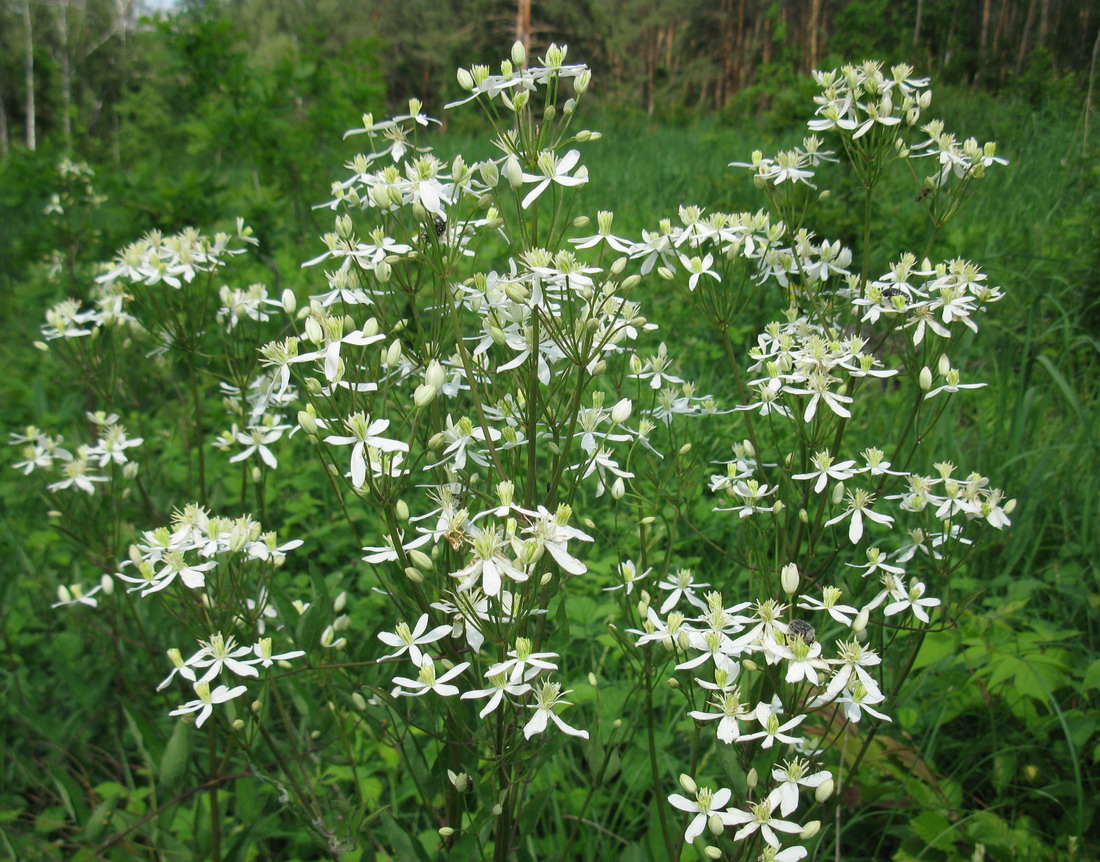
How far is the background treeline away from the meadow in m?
2.96

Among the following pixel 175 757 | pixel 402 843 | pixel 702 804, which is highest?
pixel 702 804

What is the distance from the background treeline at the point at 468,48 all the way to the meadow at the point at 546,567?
2959mm

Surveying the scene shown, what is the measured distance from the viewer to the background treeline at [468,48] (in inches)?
252

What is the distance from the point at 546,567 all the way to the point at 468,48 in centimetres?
2932

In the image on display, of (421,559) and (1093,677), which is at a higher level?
(421,559)

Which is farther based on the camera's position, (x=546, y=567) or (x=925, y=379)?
(x=925, y=379)

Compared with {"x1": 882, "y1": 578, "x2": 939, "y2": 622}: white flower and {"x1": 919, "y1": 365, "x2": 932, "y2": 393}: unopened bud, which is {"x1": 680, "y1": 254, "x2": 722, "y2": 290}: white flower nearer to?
{"x1": 919, "y1": 365, "x2": 932, "y2": 393}: unopened bud

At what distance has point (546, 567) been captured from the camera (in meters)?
1.35

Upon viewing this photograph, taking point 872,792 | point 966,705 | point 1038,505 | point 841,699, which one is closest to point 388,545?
Result: point 841,699

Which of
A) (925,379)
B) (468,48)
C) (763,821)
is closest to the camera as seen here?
(763,821)

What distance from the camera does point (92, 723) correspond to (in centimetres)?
278

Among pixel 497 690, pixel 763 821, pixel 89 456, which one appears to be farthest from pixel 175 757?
pixel 763 821

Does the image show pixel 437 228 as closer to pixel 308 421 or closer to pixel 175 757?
pixel 308 421

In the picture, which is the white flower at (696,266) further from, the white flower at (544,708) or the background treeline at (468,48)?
the background treeline at (468,48)
